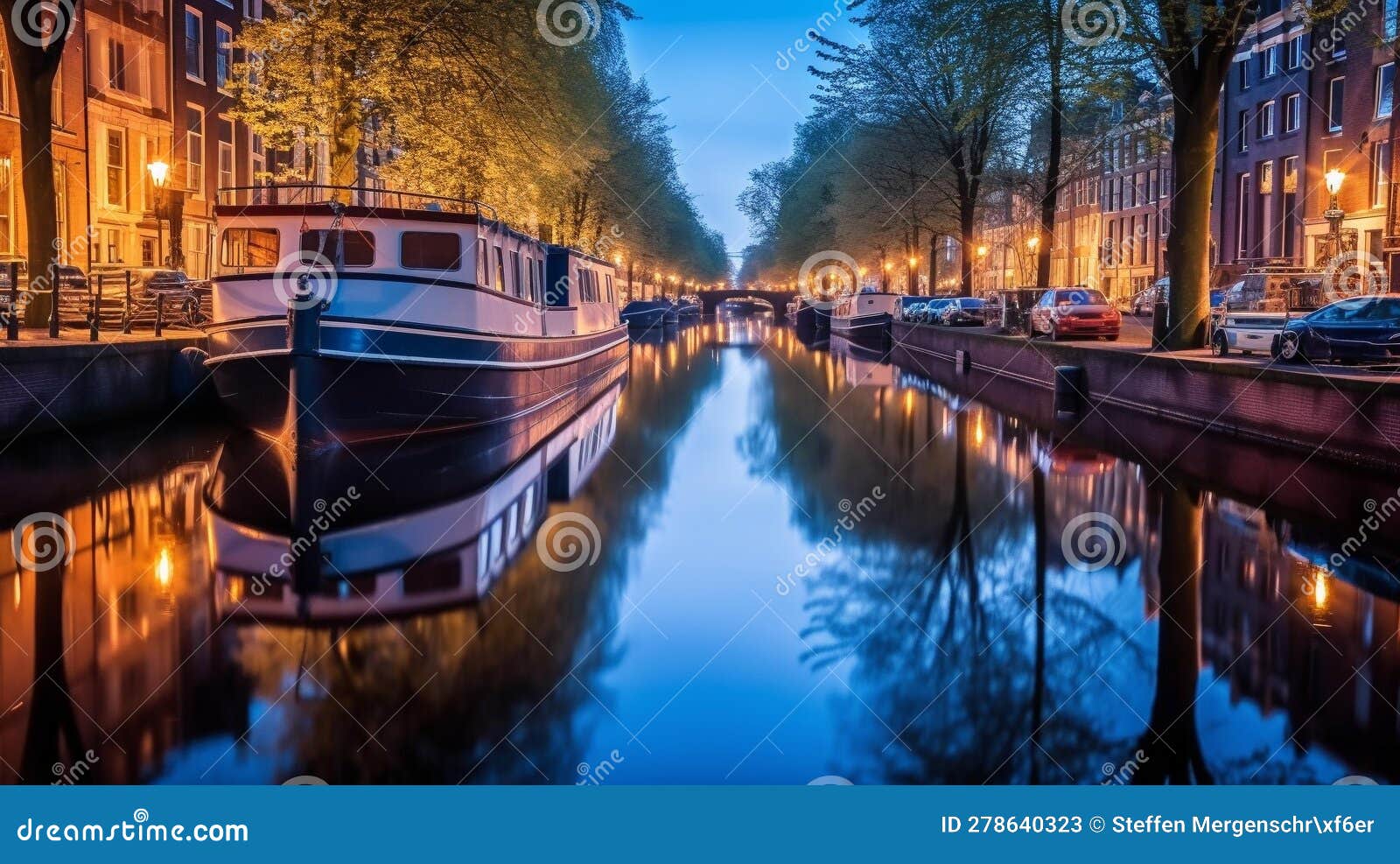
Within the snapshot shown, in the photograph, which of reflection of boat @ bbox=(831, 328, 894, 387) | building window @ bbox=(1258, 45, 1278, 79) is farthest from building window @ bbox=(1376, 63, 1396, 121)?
reflection of boat @ bbox=(831, 328, 894, 387)

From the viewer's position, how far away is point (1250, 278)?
43.3 metres

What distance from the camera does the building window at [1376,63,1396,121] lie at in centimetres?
4478

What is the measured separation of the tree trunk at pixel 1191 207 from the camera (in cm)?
2338

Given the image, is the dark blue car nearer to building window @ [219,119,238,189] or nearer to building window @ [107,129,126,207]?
building window @ [107,129,126,207]

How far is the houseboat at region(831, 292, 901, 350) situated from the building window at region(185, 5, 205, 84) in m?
27.5

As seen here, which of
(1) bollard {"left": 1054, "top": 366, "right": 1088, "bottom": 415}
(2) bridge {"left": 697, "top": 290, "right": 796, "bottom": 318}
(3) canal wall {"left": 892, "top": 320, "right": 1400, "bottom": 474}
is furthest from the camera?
(2) bridge {"left": 697, "top": 290, "right": 796, "bottom": 318}

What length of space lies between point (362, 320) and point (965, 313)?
119ft

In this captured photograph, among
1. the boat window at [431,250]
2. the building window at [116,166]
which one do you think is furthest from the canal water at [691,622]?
the building window at [116,166]

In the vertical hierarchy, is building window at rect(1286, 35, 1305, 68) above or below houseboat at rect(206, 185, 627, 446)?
above

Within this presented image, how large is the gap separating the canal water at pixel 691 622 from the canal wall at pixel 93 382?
0.82m

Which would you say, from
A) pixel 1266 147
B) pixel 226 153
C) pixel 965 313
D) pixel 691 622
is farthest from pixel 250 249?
pixel 1266 147

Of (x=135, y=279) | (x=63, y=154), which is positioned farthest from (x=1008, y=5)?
(x=63, y=154)

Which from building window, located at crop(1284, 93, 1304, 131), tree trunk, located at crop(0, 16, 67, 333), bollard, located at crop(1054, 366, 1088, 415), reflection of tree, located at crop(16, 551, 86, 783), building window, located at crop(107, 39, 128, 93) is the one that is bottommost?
reflection of tree, located at crop(16, 551, 86, 783)

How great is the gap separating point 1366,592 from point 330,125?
72.8ft
